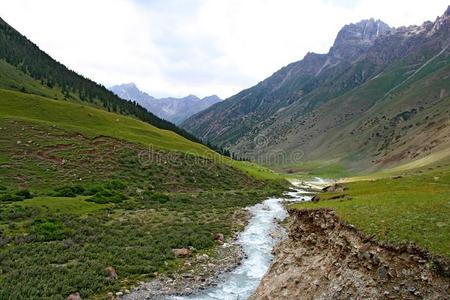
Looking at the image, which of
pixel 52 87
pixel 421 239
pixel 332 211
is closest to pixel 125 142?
pixel 332 211

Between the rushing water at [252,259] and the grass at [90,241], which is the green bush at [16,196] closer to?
the grass at [90,241]

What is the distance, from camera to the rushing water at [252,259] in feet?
77.2

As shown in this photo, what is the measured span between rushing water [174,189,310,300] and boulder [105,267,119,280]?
493 centimetres

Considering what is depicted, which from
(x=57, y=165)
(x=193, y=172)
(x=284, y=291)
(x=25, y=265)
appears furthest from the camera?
(x=193, y=172)

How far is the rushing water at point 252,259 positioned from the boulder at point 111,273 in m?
4.93

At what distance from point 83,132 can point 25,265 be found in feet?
183

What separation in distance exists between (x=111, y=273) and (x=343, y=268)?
48.8 ft

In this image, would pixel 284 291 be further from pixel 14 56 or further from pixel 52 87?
pixel 14 56

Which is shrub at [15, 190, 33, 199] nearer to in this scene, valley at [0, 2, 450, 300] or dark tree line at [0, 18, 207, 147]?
valley at [0, 2, 450, 300]

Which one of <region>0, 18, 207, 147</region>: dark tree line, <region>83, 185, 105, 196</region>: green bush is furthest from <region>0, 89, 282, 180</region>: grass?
<region>0, 18, 207, 147</region>: dark tree line

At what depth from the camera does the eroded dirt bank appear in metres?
14.2

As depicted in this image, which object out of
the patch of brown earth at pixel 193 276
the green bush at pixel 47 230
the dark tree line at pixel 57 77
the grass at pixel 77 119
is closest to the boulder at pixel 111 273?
the patch of brown earth at pixel 193 276

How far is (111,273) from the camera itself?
24.6m

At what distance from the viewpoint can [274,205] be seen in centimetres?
6222
